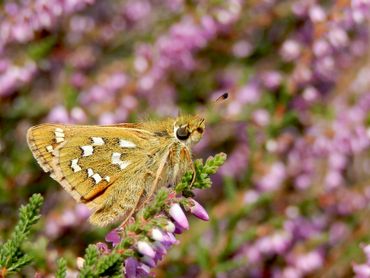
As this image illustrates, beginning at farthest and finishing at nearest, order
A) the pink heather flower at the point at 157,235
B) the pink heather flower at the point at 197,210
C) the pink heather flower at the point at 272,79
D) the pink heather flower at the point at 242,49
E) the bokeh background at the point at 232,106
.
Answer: the pink heather flower at the point at 242,49 → the pink heather flower at the point at 272,79 → the bokeh background at the point at 232,106 → the pink heather flower at the point at 197,210 → the pink heather flower at the point at 157,235

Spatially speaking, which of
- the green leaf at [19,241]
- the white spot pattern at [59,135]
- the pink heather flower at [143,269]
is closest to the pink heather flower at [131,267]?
the pink heather flower at [143,269]

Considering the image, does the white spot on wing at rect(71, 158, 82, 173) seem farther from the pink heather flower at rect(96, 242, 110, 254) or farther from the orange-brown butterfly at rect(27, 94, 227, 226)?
the pink heather flower at rect(96, 242, 110, 254)

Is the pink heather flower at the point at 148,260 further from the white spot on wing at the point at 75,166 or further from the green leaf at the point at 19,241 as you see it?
the white spot on wing at the point at 75,166

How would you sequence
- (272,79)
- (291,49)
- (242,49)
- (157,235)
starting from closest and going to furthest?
(157,235)
(291,49)
(272,79)
(242,49)

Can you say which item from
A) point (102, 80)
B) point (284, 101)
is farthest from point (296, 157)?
point (102, 80)

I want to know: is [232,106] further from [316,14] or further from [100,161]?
[100,161]

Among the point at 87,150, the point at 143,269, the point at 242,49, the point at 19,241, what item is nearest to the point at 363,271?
the point at 143,269

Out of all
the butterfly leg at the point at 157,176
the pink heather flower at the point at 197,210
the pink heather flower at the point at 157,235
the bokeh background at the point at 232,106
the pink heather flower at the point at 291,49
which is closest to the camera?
the pink heather flower at the point at 157,235
